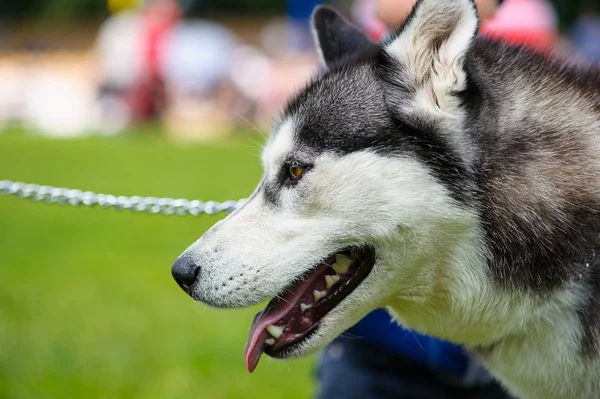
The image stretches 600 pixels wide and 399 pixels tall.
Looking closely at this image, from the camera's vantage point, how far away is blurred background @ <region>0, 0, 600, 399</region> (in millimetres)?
4094

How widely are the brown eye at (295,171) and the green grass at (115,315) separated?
0.71 metres

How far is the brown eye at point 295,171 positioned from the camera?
7.80 ft

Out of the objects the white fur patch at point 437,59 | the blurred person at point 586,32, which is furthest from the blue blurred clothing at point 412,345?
the blurred person at point 586,32

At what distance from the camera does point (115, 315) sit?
4930 mm

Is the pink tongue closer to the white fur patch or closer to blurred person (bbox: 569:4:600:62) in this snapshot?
the white fur patch

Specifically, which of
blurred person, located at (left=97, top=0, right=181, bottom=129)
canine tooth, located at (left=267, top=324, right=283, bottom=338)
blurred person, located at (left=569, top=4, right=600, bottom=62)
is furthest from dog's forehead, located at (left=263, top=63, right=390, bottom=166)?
blurred person, located at (left=97, top=0, right=181, bottom=129)

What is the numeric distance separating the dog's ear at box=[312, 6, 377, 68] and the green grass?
0.74m

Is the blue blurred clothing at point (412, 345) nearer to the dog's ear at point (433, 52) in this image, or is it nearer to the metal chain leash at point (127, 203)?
the metal chain leash at point (127, 203)

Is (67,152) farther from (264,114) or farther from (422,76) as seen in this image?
(422,76)

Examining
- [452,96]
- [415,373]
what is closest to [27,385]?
[415,373]

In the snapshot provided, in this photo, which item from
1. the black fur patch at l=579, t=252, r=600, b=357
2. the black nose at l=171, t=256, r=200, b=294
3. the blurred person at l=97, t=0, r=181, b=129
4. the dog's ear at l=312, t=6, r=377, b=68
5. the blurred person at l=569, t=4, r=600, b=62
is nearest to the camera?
the black fur patch at l=579, t=252, r=600, b=357

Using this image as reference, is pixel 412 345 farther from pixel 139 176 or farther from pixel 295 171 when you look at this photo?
pixel 139 176

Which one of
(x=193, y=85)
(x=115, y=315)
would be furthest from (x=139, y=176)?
(x=193, y=85)

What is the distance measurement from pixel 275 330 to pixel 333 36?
1130 mm
